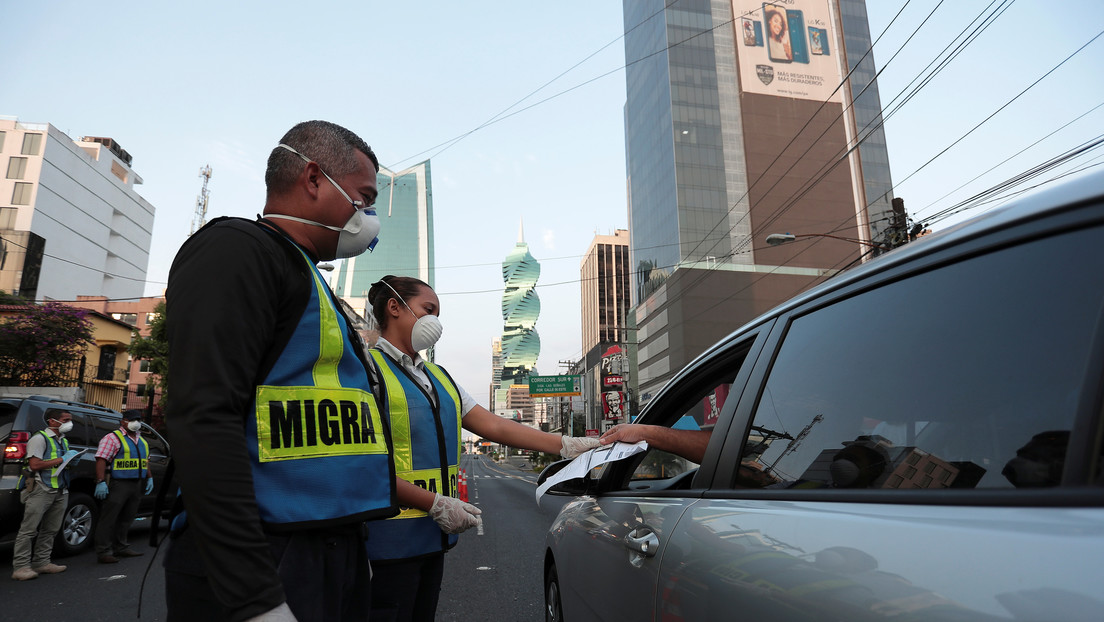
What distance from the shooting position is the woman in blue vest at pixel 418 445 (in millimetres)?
2303

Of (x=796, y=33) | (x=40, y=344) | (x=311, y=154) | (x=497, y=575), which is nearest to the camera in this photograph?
(x=311, y=154)

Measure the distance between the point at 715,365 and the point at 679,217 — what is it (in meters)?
73.9

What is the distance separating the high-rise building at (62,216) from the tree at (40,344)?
119ft

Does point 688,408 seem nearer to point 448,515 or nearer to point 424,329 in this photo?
point 448,515

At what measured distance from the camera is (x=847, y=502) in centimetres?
112

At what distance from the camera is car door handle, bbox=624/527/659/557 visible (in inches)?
67.9

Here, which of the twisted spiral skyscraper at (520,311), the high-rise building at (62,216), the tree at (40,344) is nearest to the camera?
the tree at (40,344)

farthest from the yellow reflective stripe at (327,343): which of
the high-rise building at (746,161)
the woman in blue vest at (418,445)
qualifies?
the high-rise building at (746,161)

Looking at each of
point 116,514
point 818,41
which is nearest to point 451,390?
point 116,514

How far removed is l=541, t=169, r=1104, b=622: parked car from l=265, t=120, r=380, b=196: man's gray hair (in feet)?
4.24

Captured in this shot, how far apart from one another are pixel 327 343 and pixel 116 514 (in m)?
7.50

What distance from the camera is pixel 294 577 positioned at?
129cm

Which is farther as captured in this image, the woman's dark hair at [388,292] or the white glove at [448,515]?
the woman's dark hair at [388,292]

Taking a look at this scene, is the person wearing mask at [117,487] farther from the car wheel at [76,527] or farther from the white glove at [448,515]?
the white glove at [448,515]
